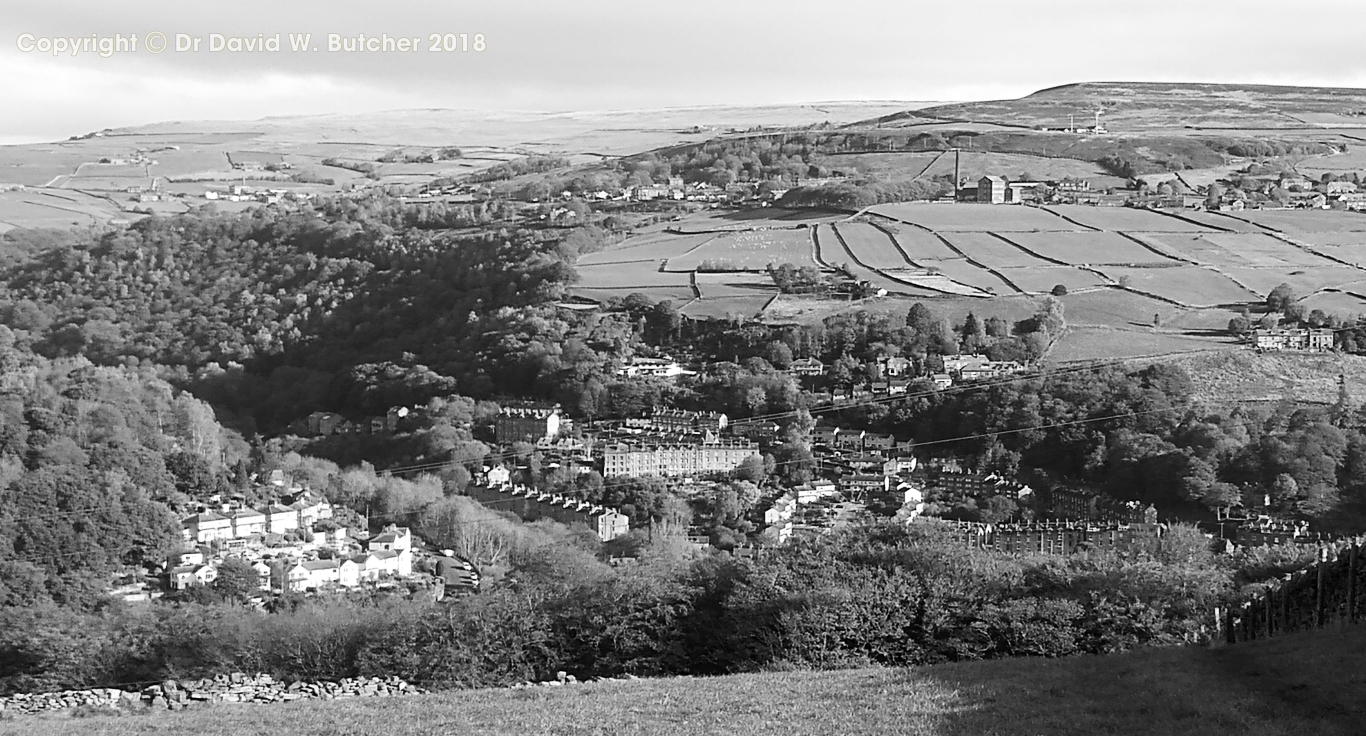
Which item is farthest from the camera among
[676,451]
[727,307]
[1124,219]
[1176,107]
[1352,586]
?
[1176,107]

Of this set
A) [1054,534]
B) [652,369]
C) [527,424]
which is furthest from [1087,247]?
[1054,534]

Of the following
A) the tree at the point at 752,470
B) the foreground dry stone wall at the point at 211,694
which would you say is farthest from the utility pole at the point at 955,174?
the foreground dry stone wall at the point at 211,694

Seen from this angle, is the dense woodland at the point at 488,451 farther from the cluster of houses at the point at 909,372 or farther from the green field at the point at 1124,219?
the green field at the point at 1124,219

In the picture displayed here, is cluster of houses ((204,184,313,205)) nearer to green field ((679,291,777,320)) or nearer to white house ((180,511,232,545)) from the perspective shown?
green field ((679,291,777,320))

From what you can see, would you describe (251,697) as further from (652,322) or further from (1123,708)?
(652,322)

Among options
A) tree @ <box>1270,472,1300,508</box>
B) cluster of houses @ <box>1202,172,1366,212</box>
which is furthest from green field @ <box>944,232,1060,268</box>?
tree @ <box>1270,472,1300,508</box>

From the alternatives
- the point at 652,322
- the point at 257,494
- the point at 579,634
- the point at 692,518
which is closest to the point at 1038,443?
the point at 692,518

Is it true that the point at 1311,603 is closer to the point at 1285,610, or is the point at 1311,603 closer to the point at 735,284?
the point at 1285,610
